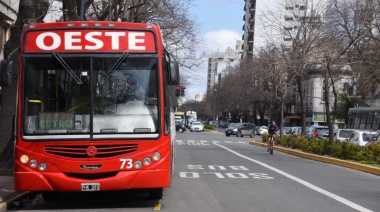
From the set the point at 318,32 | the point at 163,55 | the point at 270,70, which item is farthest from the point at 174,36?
the point at 163,55

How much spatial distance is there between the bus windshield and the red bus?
17mm

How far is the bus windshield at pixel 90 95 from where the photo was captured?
9.93 meters

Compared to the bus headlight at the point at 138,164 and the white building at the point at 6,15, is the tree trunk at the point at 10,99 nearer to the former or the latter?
the bus headlight at the point at 138,164

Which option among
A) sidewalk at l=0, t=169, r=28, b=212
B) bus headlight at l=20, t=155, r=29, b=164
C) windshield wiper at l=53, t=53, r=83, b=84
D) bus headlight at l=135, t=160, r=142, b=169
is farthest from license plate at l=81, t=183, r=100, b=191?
windshield wiper at l=53, t=53, r=83, b=84

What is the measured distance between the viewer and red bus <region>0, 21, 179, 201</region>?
9.77 m

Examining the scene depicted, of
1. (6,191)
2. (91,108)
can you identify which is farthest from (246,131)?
(91,108)

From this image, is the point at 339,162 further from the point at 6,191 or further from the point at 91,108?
the point at 91,108

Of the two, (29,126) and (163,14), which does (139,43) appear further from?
(163,14)

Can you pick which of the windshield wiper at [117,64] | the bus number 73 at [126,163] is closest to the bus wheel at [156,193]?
the bus number 73 at [126,163]

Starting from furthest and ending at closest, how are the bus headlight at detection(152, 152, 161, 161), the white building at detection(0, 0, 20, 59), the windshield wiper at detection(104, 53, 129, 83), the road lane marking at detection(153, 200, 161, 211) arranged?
the white building at detection(0, 0, 20, 59) < the road lane marking at detection(153, 200, 161, 211) < the windshield wiper at detection(104, 53, 129, 83) < the bus headlight at detection(152, 152, 161, 161)

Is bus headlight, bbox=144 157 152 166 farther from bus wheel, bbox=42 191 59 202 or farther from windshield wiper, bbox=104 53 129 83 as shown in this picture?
bus wheel, bbox=42 191 59 202

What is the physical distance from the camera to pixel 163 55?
10750 millimetres

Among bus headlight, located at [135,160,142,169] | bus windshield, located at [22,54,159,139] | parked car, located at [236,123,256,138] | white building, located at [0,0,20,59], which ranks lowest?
parked car, located at [236,123,256,138]

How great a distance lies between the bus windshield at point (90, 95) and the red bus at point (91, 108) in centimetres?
2
